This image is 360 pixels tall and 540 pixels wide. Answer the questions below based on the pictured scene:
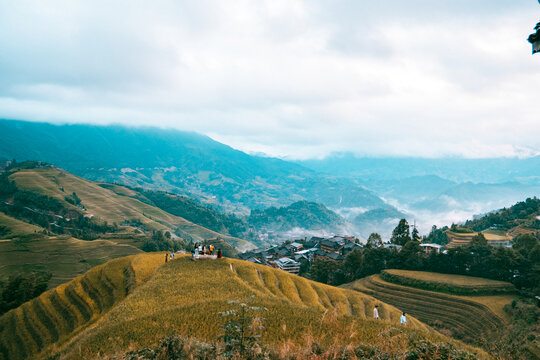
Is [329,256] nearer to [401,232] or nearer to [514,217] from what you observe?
[401,232]

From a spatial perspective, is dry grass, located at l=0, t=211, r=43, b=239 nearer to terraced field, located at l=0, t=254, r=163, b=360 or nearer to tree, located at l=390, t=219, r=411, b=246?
terraced field, located at l=0, t=254, r=163, b=360

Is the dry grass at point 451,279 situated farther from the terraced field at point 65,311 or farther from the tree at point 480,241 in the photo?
the terraced field at point 65,311

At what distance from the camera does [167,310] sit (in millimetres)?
20078

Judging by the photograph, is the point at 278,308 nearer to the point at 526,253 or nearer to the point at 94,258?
the point at 526,253

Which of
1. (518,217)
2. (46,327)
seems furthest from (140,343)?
(518,217)

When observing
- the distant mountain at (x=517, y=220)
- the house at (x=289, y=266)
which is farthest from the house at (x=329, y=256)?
the distant mountain at (x=517, y=220)

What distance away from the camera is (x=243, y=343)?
10961 mm

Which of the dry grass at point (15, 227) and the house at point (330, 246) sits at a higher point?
the house at point (330, 246)

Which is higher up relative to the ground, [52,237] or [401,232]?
[401,232]

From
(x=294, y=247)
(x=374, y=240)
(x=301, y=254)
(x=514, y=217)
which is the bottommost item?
(x=294, y=247)

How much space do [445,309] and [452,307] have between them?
144 cm

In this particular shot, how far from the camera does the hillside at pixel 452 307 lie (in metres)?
52.0

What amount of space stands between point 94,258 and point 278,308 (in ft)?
351

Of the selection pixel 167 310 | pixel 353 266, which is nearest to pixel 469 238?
pixel 353 266
